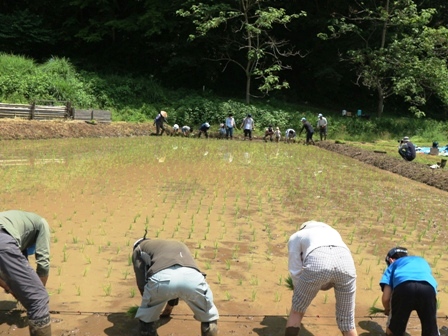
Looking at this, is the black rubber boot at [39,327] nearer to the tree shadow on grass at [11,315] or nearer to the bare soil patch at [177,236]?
the bare soil patch at [177,236]

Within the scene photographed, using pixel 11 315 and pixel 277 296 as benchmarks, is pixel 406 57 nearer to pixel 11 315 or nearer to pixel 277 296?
pixel 277 296

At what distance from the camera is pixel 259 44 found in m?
29.8

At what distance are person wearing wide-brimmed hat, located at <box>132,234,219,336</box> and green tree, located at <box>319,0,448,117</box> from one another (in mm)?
24603

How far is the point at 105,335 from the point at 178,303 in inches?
31.8

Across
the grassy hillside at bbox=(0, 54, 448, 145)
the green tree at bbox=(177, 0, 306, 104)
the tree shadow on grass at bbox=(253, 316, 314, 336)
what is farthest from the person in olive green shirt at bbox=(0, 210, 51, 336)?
the green tree at bbox=(177, 0, 306, 104)

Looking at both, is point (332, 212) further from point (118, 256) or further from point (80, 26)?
point (80, 26)

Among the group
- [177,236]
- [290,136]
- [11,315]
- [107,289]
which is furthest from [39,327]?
[290,136]

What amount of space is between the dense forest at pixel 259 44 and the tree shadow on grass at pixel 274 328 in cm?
2366

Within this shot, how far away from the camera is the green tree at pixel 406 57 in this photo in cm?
2523

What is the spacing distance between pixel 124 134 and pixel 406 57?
1693cm

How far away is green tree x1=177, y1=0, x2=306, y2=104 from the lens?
26562 millimetres

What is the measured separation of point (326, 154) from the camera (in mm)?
17406

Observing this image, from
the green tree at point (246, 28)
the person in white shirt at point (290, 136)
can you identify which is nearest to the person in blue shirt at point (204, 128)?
the person in white shirt at point (290, 136)

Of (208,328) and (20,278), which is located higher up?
(20,278)
